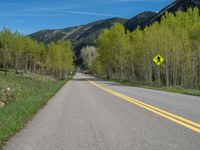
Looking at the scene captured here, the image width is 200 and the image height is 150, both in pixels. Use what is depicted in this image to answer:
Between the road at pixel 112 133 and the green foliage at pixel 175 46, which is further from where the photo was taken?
the green foliage at pixel 175 46

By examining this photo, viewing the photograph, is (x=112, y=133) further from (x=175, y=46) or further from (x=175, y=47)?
(x=175, y=46)

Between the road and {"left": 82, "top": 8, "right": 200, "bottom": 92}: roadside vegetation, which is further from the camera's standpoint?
{"left": 82, "top": 8, "right": 200, "bottom": 92}: roadside vegetation

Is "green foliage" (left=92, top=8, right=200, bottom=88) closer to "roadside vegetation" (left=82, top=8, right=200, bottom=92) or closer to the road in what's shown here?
"roadside vegetation" (left=82, top=8, right=200, bottom=92)

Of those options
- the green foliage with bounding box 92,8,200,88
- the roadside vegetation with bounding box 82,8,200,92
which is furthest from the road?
the green foliage with bounding box 92,8,200,88

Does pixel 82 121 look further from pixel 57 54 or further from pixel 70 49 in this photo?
pixel 70 49

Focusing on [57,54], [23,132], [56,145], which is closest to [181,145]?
[56,145]

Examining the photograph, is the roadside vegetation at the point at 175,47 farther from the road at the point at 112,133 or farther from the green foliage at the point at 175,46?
the road at the point at 112,133

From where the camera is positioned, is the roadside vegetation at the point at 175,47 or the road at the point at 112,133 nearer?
the road at the point at 112,133

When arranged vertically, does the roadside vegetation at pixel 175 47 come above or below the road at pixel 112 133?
above

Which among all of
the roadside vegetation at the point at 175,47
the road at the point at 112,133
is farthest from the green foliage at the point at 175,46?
the road at the point at 112,133

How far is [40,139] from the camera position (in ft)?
23.9

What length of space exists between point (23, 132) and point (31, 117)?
297cm

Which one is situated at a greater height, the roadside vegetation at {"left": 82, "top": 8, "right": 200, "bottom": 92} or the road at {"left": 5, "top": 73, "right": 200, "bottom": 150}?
the roadside vegetation at {"left": 82, "top": 8, "right": 200, "bottom": 92}

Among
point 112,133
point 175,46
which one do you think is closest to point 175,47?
point 175,46
